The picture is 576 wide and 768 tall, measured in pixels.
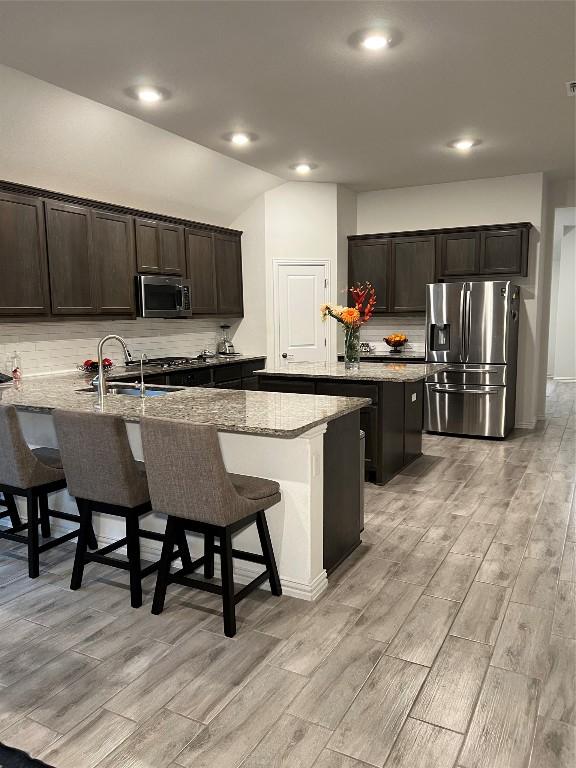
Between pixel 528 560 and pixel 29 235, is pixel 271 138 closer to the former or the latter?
pixel 29 235

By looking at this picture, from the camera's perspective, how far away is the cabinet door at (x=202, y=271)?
632 cm

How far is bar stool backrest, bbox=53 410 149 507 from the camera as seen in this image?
8.68 ft

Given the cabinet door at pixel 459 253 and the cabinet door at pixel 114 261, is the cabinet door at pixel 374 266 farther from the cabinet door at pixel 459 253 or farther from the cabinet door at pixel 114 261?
the cabinet door at pixel 114 261

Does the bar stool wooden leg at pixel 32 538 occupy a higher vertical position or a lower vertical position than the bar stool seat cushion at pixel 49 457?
lower

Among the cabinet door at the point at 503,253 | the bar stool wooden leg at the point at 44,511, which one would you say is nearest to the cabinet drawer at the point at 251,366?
the cabinet door at the point at 503,253

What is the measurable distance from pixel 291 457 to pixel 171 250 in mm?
3906

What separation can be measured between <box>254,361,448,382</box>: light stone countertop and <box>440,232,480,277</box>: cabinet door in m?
2.04

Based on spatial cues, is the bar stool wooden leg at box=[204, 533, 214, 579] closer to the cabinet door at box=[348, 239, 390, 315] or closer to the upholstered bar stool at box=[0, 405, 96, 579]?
the upholstered bar stool at box=[0, 405, 96, 579]

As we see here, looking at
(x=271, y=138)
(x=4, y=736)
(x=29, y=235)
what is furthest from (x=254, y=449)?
(x=271, y=138)

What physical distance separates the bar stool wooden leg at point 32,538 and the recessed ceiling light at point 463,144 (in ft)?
14.8

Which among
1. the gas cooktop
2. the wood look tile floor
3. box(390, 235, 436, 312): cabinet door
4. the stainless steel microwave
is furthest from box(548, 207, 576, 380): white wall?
the wood look tile floor

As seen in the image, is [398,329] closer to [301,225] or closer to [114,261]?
[301,225]

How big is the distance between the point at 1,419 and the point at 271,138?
11.1 feet

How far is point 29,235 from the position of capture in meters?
4.56
